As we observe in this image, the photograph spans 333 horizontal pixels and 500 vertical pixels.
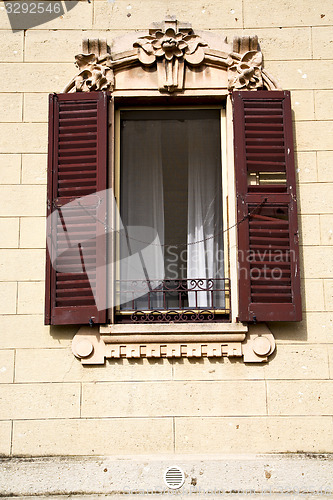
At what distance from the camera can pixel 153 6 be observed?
591 cm

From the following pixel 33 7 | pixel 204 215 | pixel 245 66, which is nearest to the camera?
pixel 245 66

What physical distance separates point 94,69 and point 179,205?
1553 mm

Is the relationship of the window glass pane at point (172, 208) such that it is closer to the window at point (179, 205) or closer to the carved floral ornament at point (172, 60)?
the window at point (179, 205)

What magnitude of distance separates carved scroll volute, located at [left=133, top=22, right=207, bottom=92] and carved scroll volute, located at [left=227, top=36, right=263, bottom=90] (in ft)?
1.01

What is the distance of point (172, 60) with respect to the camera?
568 cm

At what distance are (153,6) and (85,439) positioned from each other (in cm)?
422

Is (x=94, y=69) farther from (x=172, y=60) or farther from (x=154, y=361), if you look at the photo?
(x=154, y=361)

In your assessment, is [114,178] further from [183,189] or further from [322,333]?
[322,333]

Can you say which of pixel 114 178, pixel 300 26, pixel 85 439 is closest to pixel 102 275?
pixel 114 178

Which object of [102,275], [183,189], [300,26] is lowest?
[102,275]

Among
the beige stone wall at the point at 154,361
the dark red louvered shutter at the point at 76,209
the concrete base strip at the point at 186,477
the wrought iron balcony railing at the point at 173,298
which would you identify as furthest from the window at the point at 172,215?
the concrete base strip at the point at 186,477

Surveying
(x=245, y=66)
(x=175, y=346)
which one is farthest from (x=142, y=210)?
(x=245, y=66)

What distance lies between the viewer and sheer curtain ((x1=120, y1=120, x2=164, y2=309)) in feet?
18.4

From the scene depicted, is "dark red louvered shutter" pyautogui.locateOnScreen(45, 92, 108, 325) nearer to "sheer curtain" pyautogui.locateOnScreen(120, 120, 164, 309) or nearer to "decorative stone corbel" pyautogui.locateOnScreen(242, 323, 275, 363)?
"sheer curtain" pyautogui.locateOnScreen(120, 120, 164, 309)
